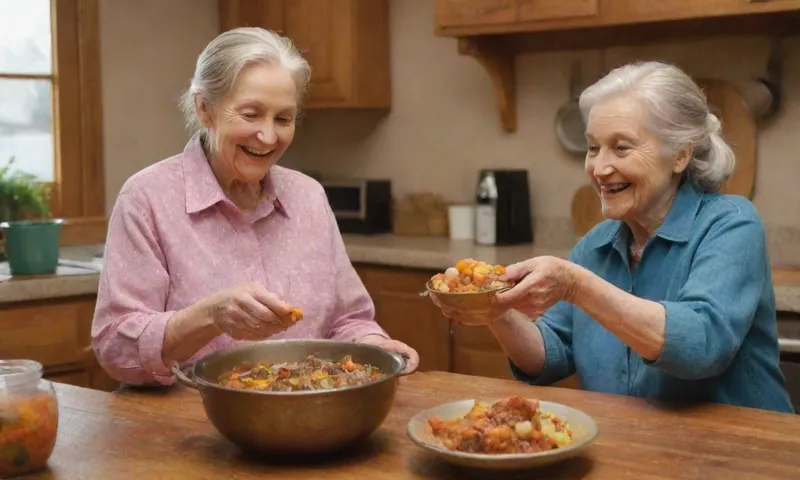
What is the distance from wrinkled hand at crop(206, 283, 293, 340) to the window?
2538 millimetres

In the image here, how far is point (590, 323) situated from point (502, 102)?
77.9 inches

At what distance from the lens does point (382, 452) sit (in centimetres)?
154

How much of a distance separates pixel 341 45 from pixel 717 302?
270 cm

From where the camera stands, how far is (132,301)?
193 cm

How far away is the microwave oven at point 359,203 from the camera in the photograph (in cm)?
420

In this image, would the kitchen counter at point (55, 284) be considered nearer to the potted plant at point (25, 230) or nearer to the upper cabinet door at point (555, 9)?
the potted plant at point (25, 230)

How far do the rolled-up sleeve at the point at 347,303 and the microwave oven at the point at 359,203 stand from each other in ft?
6.32

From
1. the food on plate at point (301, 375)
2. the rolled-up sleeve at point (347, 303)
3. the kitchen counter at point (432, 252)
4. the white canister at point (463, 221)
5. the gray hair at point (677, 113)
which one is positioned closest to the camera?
the food on plate at point (301, 375)

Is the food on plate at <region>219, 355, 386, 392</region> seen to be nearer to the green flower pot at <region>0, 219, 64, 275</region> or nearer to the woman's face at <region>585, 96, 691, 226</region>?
the woman's face at <region>585, 96, 691, 226</region>

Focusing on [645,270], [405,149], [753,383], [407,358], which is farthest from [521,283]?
[405,149]

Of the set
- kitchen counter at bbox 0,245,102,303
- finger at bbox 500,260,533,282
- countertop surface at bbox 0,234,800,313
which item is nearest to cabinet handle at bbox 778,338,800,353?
countertop surface at bbox 0,234,800,313

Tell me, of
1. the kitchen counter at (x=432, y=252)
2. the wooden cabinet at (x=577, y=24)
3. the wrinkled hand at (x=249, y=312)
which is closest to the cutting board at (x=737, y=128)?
the wooden cabinet at (x=577, y=24)

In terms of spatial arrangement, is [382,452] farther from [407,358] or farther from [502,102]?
[502,102]

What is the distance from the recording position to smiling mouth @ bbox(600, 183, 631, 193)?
199 cm
